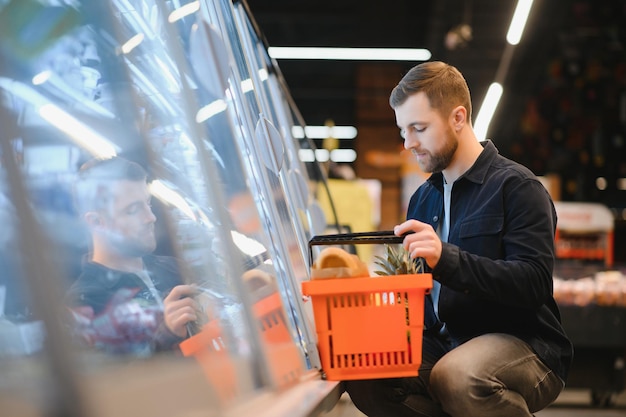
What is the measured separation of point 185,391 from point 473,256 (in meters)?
1.12

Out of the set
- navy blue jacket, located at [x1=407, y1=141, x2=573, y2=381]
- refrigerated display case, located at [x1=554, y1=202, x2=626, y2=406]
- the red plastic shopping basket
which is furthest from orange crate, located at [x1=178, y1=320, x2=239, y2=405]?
refrigerated display case, located at [x1=554, y1=202, x2=626, y2=406]

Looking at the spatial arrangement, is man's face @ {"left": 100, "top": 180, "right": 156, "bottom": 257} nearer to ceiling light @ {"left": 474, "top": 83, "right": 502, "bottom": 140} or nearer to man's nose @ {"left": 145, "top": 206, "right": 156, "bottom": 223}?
man's nose @ {"left": 145, "top": 206, "right": 156, "bottom": 223}

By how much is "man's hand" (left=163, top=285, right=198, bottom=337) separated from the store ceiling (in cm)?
1052

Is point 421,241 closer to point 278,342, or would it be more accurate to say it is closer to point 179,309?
point 278,342

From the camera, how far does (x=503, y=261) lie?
2.30 m

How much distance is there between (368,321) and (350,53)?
1294 centimetres

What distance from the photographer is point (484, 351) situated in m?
2.33

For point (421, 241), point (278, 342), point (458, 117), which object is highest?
point (458, 117)

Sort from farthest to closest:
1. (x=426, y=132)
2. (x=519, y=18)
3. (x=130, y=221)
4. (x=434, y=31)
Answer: (x=434, y=31) < (x=519, y=18) < (x=426, y=132) < (x=130, y=221)

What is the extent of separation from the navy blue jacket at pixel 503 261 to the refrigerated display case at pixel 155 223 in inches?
18.1

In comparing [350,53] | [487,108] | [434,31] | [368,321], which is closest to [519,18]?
[487,108]

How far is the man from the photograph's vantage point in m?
2.27

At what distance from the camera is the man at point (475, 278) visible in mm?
2268

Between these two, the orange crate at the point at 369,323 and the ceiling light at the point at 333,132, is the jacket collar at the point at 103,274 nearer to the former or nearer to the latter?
the orange crate at the point at 369,323
